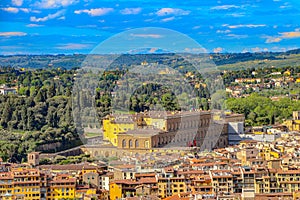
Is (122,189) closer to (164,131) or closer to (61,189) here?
(61,189)

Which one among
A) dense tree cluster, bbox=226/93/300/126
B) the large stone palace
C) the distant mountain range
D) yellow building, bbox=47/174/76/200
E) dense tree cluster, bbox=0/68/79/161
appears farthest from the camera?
the distant mountain range

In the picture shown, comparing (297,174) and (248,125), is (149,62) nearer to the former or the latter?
(248,125)

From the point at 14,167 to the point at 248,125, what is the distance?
16.2 meters

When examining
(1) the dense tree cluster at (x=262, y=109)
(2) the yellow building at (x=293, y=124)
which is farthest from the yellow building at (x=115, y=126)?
(1) the dense tree cluster at (x=262, y=109)

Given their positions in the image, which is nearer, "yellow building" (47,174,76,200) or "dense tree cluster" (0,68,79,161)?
"yellow building" (47,174,76,200)

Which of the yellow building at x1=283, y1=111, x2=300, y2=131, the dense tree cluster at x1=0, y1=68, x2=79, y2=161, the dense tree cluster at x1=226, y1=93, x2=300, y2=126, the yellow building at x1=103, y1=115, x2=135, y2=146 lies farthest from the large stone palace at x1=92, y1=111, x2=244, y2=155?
the dense tree cluster at x1=226, y1=93, x2=300, y2=126

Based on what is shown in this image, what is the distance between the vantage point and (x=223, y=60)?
253 ft

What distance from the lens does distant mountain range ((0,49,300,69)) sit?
230 ft

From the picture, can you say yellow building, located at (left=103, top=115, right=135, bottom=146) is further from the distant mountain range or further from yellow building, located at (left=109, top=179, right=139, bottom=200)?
the distant mountain range

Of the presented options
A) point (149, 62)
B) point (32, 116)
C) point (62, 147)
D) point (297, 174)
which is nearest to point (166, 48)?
point (149, 62)

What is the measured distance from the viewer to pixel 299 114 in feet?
126

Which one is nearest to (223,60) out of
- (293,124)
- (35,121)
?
(293,124)

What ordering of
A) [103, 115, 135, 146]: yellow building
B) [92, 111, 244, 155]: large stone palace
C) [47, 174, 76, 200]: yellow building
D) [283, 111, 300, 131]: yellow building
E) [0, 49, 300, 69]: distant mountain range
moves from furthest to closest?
[0, 49, 300, 69]: distant mountain range → [283, 111, 300, 131]: yellow building → [103, 115, 135, 146]: yellow building → [92, 111, 244, 155]: large stone palace → [47, 174, 76, 200]: yellow building

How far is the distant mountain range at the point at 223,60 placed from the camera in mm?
70000
